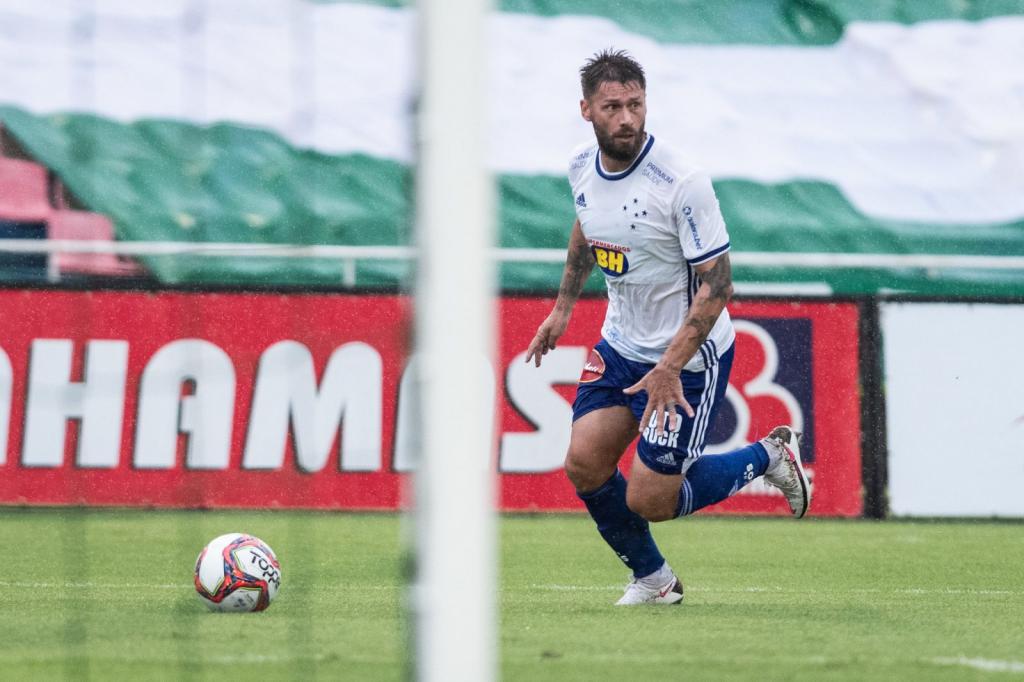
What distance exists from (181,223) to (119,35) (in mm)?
2595

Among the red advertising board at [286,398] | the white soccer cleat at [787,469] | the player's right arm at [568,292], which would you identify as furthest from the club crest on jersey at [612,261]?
the red advertising board at [286,398]

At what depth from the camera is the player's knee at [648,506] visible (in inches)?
262

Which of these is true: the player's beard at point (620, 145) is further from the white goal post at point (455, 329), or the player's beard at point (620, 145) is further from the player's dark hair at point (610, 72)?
the white goal post at point (455, 329)

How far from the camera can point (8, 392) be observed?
35.1 feet

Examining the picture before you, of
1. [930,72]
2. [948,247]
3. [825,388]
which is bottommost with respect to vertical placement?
[825,388]

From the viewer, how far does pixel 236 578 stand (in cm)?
615

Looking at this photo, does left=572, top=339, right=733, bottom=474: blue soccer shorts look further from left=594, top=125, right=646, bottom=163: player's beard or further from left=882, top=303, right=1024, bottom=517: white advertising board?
left=882, top=303, right=1024, bottom=517: white advertising board

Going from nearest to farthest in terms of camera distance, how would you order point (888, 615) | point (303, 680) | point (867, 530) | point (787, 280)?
point (303, 680) → point (888, 615) → point (867, 530) → point (787, 280)

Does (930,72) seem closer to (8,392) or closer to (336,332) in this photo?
(336,332)

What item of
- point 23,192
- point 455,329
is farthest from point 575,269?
point 23,192

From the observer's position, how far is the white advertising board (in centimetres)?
1098

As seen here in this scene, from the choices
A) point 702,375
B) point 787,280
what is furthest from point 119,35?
point 702,375

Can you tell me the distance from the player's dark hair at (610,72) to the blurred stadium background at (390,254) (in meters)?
1.02

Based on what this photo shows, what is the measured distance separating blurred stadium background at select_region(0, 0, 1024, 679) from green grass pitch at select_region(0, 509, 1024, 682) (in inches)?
2.6
